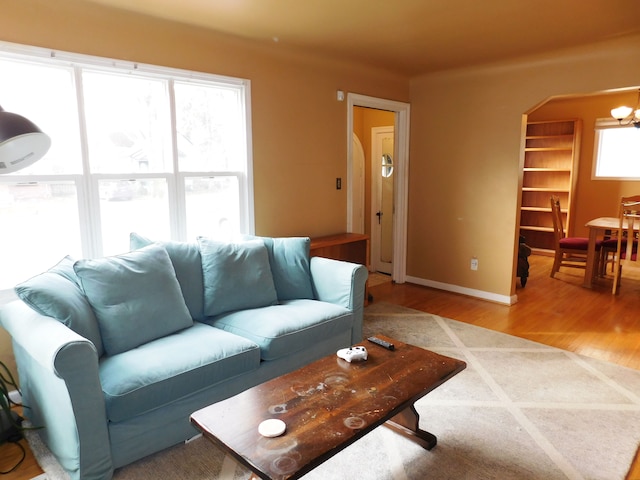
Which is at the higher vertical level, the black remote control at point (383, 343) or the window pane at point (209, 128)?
the window pane at point (209, 128)

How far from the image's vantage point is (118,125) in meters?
2.93

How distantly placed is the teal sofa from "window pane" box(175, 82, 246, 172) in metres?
0.77

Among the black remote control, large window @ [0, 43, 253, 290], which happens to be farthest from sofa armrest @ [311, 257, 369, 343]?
large window @ [0, 43, 253, 290]

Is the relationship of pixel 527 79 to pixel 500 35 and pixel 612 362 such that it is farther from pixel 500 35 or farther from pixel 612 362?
pixel 612 362

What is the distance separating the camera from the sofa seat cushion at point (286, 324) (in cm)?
248

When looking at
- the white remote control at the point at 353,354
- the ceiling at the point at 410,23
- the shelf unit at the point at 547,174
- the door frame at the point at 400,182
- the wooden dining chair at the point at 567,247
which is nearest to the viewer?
the white remote control at the point at 353,354

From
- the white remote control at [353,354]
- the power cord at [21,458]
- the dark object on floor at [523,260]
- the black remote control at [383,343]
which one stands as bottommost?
the power cord at [21,458]

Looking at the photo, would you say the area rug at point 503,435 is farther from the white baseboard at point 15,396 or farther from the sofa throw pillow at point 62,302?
the sofa throw pillow at point 62,302

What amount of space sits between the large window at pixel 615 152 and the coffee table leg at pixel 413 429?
603 cm

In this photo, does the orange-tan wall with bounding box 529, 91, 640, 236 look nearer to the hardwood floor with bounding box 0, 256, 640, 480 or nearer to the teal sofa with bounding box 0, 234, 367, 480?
the hardwood floor with bounding box 0, 256, 640, 480

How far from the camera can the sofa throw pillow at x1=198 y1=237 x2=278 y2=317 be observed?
2.83m

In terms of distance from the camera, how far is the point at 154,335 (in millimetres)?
2373

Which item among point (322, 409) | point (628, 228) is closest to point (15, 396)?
point (322, 409)

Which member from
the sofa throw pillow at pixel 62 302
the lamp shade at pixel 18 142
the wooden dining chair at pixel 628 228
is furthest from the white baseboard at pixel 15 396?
the wooden dining chair at pixel 628 228
